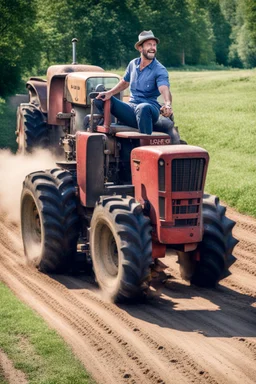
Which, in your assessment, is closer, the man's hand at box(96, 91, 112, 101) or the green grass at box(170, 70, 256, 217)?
the man's hand at box(96, 91, 112, 101)

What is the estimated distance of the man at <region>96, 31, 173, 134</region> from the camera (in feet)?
32.5

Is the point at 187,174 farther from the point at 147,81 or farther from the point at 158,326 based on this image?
the point at 158,326

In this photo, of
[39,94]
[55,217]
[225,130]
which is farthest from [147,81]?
[225,130]

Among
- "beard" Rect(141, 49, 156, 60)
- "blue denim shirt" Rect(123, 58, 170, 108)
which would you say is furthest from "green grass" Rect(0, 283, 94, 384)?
"beard" Rect(141, 49, 156, 60)

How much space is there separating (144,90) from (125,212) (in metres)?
1.76

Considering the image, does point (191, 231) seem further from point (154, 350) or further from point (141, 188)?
point (154, 350)

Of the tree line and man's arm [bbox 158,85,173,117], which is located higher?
the tree line

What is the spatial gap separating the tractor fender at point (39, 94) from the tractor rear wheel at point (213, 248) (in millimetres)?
7663

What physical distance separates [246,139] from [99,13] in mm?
51091

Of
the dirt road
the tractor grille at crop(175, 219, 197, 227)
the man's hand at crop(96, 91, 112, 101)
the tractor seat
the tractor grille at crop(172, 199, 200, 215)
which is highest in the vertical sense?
the man's hand at crop(96, 91, 112, 101)

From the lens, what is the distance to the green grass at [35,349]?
715cm

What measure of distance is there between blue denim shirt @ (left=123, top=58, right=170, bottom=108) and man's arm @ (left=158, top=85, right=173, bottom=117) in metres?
0.12

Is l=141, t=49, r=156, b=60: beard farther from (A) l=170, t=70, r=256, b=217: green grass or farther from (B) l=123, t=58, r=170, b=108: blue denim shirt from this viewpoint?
(A) l=170, t=70, r=256, b=217: green grass

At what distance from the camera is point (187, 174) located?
9203 millimetres
